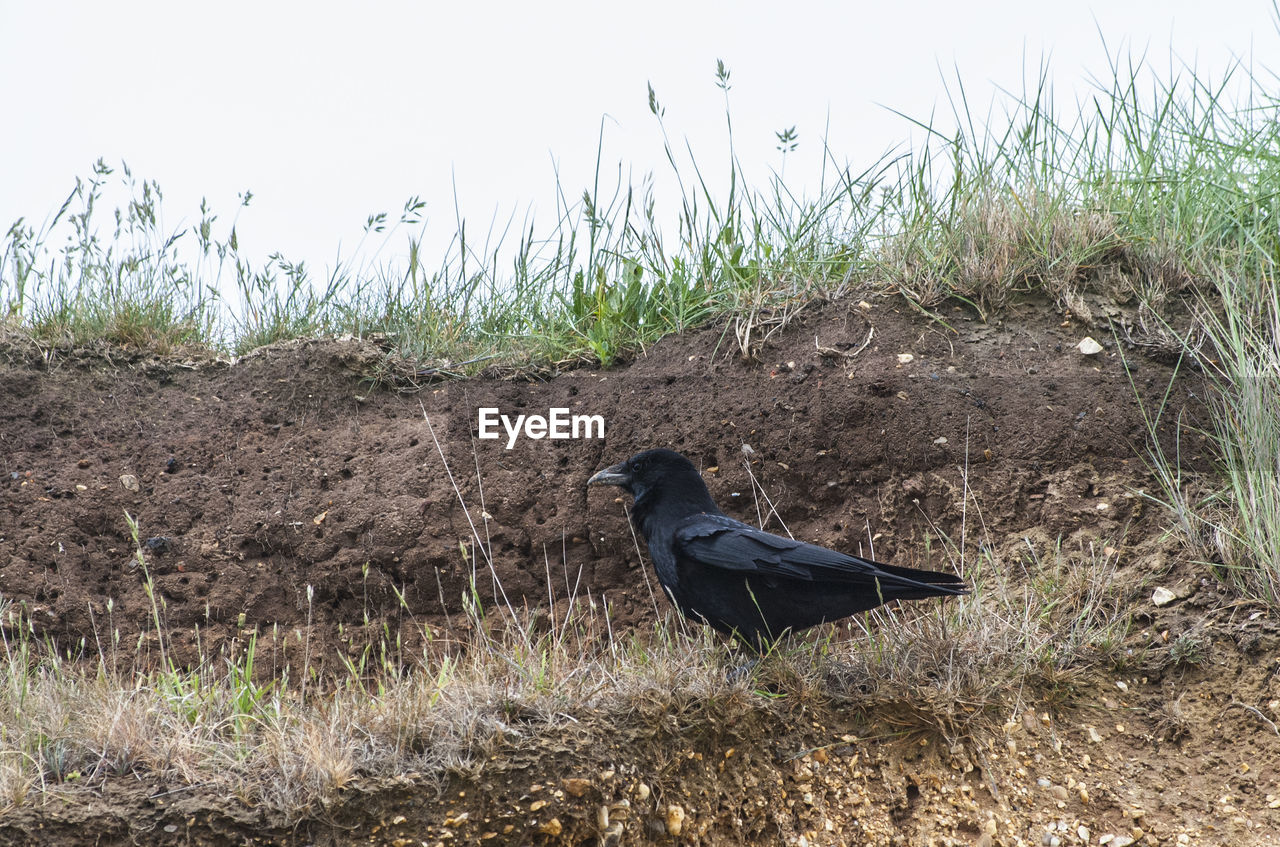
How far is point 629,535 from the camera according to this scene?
14.6 ft

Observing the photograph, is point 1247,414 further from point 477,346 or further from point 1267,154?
point 477,346

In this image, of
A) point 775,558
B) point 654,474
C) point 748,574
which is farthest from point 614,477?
point 775,558

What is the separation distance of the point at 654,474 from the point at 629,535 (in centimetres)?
79

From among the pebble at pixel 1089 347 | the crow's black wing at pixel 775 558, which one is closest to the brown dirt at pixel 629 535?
the pebble at pixel 1089 347

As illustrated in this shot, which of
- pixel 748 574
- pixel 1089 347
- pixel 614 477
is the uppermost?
pixel 1089 347

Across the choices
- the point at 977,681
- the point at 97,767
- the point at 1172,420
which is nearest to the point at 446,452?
the point at 97,767

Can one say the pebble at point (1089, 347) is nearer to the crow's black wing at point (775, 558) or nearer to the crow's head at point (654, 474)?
the crow's black wing at point (775, 558)

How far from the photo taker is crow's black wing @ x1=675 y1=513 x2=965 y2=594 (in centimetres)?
304

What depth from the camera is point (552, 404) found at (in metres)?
5.05

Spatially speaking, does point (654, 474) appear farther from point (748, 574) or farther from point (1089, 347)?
point (1089, 347)

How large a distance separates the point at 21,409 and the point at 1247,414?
5.82m

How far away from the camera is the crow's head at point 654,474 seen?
3.69m

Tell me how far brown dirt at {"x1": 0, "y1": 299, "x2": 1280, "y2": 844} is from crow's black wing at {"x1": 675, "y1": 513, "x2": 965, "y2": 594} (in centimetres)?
47

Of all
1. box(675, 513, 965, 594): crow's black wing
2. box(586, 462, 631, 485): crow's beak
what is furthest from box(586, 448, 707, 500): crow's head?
box(675, 513, 965, 594): crow's black wing
